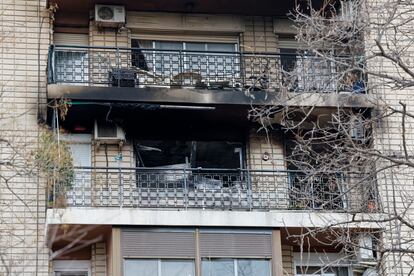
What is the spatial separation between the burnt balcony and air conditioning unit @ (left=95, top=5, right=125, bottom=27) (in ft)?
1.99

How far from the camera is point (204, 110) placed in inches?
896

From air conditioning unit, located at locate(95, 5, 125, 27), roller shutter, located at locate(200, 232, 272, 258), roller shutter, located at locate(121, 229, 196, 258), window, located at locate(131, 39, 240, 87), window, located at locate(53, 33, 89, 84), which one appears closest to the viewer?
roller shutter, located at locate(121, 229, 196, 258)

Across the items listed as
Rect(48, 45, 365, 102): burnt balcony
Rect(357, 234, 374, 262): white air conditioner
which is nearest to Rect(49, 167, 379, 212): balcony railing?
Rect(357, 234, 374, 262): white air conditioner

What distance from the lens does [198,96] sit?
2253 cm

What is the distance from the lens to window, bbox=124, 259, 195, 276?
21.0 m

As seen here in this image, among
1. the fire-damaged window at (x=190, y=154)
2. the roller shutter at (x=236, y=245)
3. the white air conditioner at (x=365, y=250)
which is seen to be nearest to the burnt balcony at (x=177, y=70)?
the fire-damaged window at (x=190, y=154)

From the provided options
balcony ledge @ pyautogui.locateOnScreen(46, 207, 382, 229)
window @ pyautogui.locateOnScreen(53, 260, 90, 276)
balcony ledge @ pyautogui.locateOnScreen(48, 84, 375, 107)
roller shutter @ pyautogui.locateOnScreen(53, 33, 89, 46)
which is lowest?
window @ pyautogui.locateOnScreen(53, 260, 90, 276)

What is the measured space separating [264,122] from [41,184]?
14.2 feet

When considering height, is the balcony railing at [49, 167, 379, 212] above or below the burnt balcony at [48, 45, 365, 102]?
below

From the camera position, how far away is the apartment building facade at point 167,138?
21219mm

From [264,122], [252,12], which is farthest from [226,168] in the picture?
[252,12]

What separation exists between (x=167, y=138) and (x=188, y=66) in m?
1.43

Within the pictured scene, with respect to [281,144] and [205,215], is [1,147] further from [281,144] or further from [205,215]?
[281,144]

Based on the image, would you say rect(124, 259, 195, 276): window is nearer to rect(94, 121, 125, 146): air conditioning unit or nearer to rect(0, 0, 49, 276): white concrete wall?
rect(0, 0, 49, 276): white concrete wall
